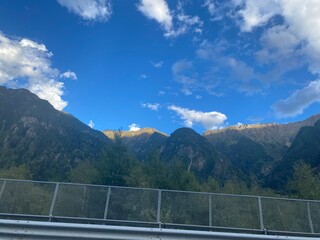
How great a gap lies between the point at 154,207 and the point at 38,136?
147 metres

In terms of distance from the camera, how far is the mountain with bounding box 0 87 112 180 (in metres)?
122

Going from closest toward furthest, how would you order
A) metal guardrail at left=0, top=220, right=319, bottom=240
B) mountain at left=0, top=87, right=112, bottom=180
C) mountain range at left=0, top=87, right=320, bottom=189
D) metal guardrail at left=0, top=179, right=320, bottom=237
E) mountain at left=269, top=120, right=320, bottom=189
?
metal guardrail at left=0, top=220, right=319, bottom=240, metal guardrail at left=0, top=179, right=320, bottom=237, mountain at left=0, top=87, right=112, bottom=180, mountain range at left=0, top=87, right=320, bottom=189, mountain at left=269, top=120, right=320, bottom=189

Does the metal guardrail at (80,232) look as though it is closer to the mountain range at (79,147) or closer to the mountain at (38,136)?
the mountain range at (79,147)

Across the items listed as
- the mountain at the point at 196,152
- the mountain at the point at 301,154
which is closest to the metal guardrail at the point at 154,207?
the mountain at the point at 301,154

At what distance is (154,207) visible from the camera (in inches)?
406

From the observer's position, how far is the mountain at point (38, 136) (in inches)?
4813

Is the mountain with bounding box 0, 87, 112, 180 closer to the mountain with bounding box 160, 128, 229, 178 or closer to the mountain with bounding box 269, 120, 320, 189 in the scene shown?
the mountain with bounding box 160, 128, 229, 178

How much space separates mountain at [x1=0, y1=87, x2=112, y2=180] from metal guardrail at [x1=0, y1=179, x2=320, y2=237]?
97.0m

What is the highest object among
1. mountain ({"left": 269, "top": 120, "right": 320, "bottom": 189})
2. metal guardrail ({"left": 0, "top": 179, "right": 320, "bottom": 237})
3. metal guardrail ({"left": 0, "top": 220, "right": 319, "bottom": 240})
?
mountain ({"left": 269, "top": 120, "right": 320, "bottom": 189})

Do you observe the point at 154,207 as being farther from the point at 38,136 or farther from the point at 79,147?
the point at 38,136

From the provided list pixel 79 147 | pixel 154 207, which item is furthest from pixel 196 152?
pixel 154 207

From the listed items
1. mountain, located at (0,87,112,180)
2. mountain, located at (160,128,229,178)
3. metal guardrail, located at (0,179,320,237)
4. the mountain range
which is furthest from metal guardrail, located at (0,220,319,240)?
mountain, located at (160,128,229,178)

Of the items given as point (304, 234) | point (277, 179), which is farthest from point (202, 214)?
point (277, 179)

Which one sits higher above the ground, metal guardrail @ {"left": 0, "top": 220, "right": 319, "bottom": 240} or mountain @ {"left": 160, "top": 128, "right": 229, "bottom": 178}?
mountain @ {"left": 160, "top": 128, "right": 229, "bottom": 178}
